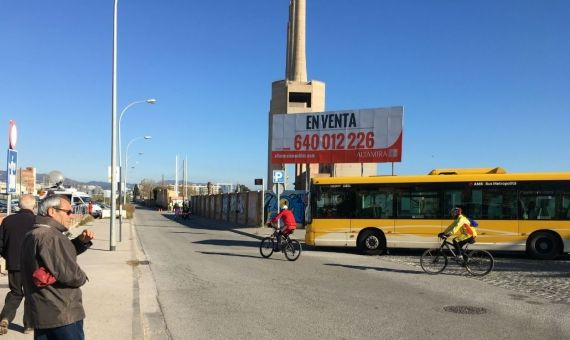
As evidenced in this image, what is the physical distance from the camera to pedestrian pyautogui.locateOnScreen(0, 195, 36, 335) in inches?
267

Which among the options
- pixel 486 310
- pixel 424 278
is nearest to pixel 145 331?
pixel 486 310

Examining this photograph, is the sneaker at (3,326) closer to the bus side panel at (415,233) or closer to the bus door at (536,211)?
the bus side panel at (415,233)

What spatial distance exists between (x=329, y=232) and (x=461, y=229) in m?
6.34

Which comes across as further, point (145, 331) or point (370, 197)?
point (370, 197)

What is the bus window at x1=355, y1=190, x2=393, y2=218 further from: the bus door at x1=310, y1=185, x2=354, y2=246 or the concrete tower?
the concrete tower

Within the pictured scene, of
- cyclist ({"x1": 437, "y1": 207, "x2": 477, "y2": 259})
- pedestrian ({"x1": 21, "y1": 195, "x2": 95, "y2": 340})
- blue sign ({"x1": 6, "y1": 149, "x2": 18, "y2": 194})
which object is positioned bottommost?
cyclist ({"x1": 437, "y1": 207, "x2": 477, "y2": 259})

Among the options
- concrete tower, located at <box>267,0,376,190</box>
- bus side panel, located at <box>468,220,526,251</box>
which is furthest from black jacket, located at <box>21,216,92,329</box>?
concrete tower, located at <box>267,0,376,190</box>

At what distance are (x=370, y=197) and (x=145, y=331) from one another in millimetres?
12500

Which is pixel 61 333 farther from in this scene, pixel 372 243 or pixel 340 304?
pixel 372 243

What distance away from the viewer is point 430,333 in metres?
7.25

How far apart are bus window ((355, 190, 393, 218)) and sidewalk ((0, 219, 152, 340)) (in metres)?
7.84

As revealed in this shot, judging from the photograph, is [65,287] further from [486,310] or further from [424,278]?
[424,278]

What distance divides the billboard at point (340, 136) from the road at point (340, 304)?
58.5 ft

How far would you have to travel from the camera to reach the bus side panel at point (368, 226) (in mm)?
18395
